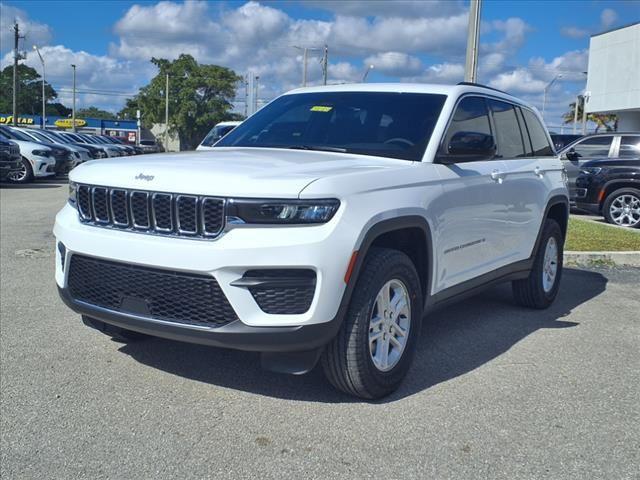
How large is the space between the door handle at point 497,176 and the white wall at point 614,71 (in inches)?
1271

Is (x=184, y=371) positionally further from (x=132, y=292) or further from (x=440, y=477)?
(x=440, y=477)

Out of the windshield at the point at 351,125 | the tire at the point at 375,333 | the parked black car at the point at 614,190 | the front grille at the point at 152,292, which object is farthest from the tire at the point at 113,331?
the parked black car at the point at 614,190

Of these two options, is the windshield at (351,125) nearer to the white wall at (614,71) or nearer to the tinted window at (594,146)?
the tinted window at (594,146)

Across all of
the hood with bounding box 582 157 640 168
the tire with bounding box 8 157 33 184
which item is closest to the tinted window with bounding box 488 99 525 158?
the hood with bounding box 582 157 640 168

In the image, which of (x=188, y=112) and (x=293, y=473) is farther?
(x=188, y=112)

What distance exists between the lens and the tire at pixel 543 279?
21.5ft

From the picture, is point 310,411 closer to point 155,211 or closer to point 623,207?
point 155,211

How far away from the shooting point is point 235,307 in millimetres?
3615

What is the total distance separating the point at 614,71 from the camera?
120 ft

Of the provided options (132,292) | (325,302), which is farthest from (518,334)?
(132,292)

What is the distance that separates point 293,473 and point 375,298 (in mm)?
1095

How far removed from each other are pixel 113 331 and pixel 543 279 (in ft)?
13.1

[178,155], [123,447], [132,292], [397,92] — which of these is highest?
[397,92]

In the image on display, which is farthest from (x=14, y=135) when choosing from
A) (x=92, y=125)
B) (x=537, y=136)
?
(x=92, y=125)
